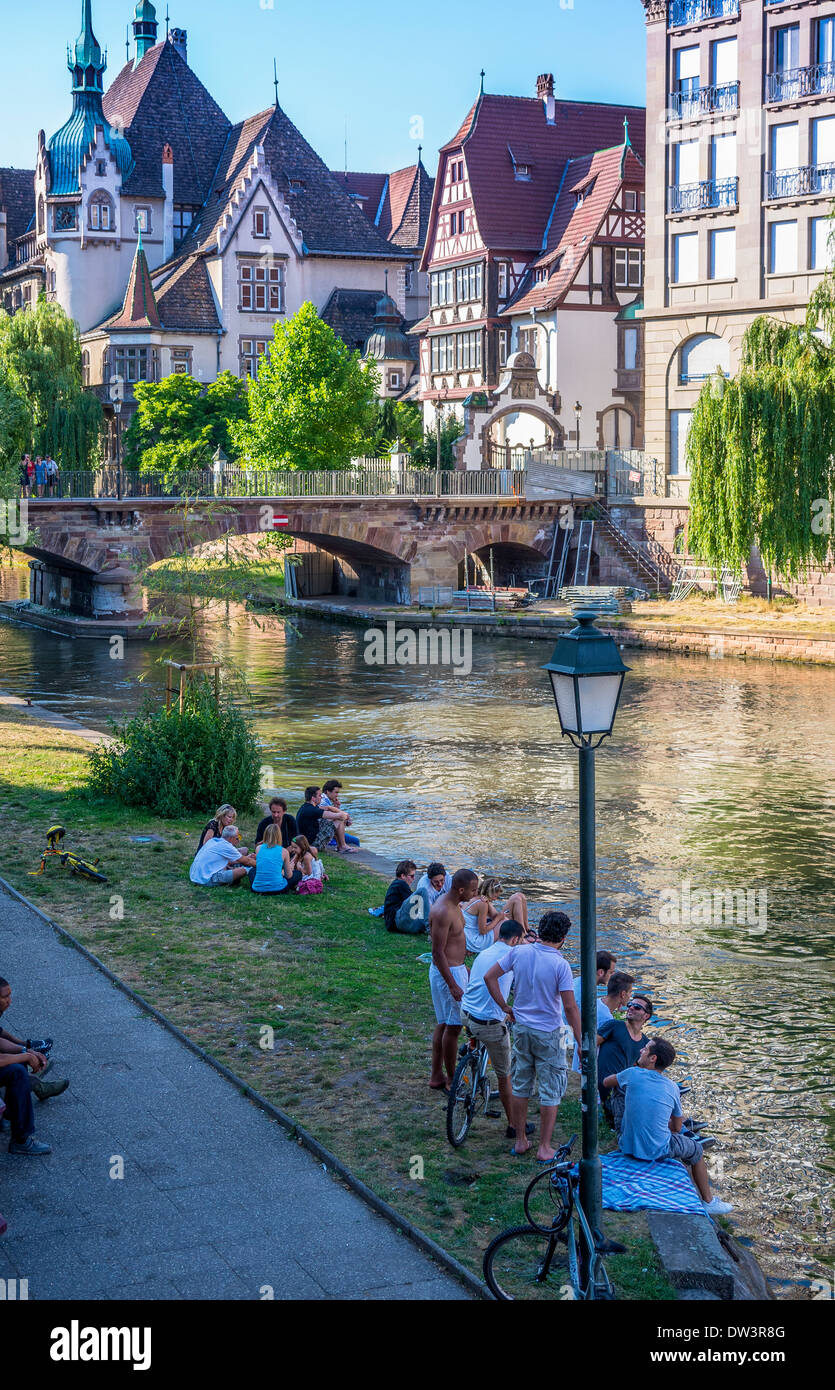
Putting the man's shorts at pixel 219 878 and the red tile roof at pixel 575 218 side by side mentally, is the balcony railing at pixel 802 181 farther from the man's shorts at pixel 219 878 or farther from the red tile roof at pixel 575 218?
the man's shorts at pixel 219 878

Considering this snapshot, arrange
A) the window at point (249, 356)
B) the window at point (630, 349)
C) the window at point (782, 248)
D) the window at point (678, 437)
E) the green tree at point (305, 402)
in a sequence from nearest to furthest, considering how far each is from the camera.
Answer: the window at point (782, 248)
the window at point (678, 437)
the green tree at point (305, 402)
the window at point (630, 349)
the window at point (249, 356)

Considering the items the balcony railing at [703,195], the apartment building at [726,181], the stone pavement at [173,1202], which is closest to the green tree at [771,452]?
the apartment building at [726,181]

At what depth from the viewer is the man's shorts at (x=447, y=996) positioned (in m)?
11.0

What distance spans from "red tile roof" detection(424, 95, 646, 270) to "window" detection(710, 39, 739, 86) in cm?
1715

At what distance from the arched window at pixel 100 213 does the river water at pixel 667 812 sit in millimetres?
40967

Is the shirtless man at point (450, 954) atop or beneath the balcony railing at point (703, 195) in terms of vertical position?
beneath

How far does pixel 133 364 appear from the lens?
78.9m

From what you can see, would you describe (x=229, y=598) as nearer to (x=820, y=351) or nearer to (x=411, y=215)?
(x=820, y=351)

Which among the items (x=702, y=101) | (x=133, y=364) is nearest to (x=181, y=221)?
(x=133, y=364)

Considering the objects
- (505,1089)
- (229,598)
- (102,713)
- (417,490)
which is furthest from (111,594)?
(505,1089)

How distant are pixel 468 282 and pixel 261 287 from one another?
15786mm

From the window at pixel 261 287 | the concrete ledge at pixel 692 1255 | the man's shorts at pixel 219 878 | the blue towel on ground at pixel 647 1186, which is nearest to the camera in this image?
the concrete ledge at pixel 692 1255

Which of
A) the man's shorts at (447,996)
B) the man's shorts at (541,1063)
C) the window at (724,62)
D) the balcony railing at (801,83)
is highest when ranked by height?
the window at (724,62)

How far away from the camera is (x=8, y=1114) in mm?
9812
